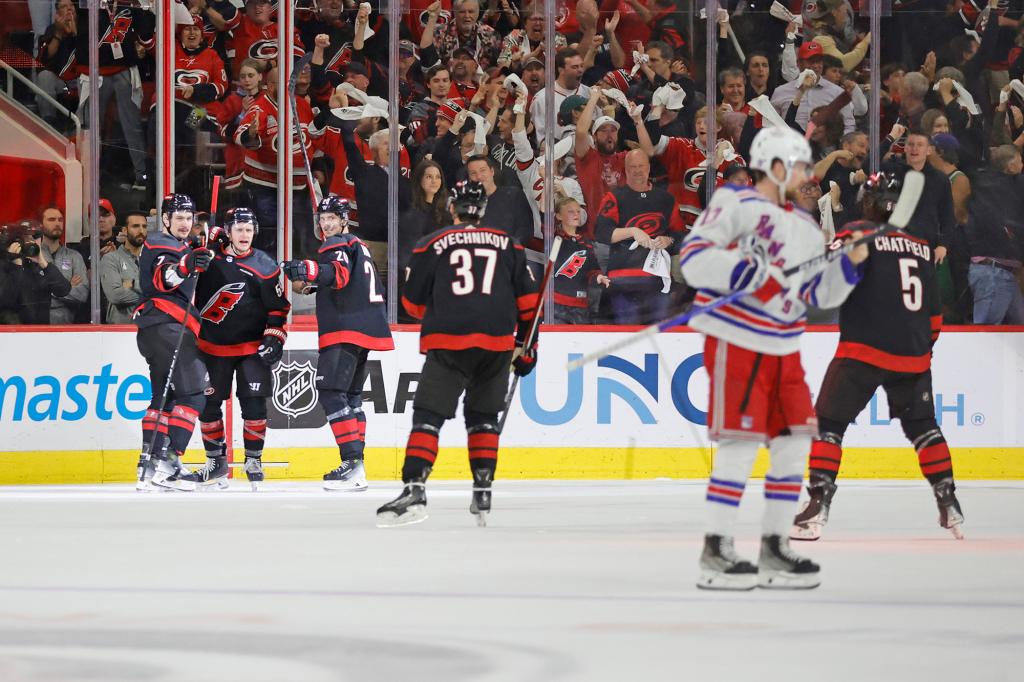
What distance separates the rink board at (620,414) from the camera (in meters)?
9.57

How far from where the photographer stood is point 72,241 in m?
9.86

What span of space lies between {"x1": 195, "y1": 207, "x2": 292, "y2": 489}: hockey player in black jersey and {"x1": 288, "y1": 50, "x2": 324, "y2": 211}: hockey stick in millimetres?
1516

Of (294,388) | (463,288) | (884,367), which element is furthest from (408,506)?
(294,388)

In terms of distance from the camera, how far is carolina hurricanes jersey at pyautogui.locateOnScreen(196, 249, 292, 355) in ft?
28.5

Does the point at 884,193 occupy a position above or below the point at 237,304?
above

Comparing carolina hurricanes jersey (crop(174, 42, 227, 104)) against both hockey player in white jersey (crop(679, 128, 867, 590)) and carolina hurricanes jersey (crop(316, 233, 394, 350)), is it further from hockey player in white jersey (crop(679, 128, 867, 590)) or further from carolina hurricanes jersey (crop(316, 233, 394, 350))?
hockey player in white jersey (crop(679, 128, 867, 590))

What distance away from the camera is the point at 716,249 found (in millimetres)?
4742

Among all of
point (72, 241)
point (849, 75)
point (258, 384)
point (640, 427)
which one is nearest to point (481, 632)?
point (258, 384)

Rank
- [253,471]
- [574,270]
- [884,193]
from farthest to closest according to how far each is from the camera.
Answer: [574,270] → [253,471] → [884,193]

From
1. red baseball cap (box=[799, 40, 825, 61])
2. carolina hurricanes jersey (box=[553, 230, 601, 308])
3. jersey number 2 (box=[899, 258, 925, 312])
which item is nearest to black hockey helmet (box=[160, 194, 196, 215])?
carolina hurricanes jersey (box=[553, 230, 601, 308])

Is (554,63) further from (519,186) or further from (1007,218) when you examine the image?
(1007,218)

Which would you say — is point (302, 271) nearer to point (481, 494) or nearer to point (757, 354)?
point (481, 494)

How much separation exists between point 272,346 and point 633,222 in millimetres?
2779

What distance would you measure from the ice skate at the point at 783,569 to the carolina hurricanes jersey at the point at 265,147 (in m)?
6.02
